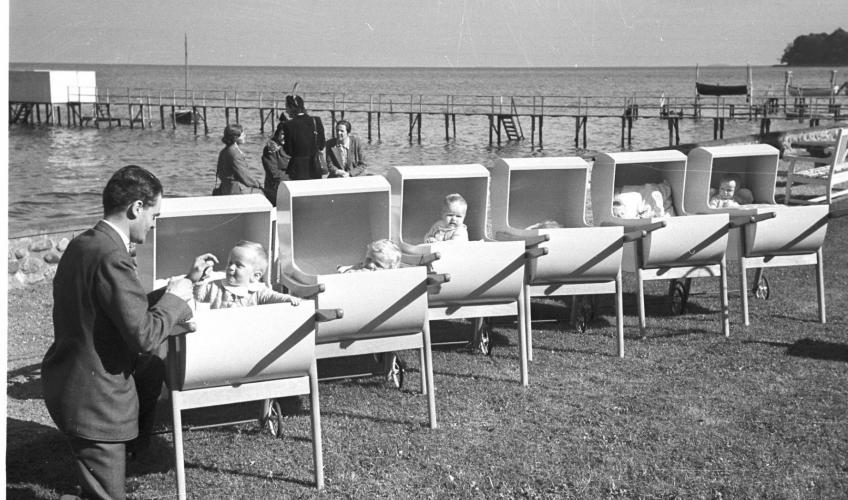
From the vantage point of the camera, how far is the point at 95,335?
2.96 metres

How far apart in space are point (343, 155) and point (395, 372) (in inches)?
150

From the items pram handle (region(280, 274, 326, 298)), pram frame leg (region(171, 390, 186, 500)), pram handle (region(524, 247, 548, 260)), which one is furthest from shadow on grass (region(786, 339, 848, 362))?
pram frame leg (region(171, 390, 186, 500))

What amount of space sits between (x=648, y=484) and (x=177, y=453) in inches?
60.3

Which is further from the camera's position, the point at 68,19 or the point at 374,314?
the point at 68,19

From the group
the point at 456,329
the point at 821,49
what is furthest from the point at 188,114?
the point at 456,329

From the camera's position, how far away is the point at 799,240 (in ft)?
18.8

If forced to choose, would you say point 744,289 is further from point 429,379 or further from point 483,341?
point 429,379

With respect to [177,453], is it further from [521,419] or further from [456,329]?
[456,329]

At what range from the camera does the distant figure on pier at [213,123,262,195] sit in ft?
28.1

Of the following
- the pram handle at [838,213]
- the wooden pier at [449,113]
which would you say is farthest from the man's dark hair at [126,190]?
the wooden pier at [449,113]

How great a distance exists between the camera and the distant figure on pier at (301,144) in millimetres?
7891

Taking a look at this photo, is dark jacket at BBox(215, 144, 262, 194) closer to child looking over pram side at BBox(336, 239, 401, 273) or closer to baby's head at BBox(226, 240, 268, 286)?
child looking over pram side at BBox(336, 239, 401, 273)

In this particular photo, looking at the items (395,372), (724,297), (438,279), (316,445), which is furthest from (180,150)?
(316,445)

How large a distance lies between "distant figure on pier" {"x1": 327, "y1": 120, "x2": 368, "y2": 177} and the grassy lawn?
287 cm
